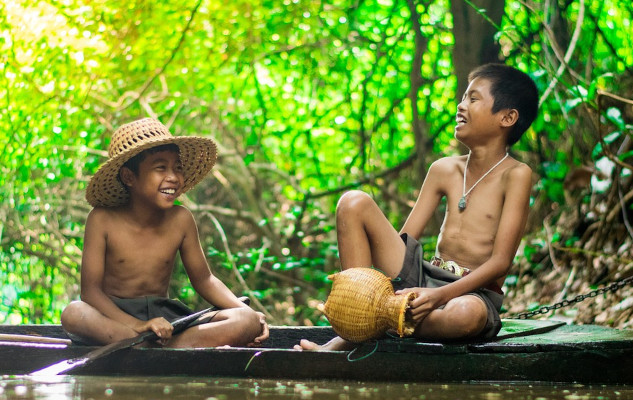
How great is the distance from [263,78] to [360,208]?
455 cm

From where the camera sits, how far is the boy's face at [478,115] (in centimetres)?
340

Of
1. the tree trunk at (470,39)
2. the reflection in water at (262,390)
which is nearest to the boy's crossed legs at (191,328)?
the reflection in water at (262,390)

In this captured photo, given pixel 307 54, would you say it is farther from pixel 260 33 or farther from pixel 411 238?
pixel 411 238

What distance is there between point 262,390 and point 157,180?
4.78 ft

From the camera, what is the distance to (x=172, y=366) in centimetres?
287

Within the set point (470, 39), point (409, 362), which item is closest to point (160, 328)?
point (409, 362)

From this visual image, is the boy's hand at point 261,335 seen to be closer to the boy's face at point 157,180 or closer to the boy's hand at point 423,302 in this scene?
the boy's face at point 157,180

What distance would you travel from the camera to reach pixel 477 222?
3.33m

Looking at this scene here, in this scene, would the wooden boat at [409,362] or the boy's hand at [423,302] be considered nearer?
the wooden boat at [409,362]

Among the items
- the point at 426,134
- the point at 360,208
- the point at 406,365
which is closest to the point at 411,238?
the point at 360,208

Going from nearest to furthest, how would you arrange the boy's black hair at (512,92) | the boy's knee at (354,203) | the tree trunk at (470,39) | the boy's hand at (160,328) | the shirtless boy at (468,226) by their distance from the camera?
1. the shirtless boy at (468,226)
2. the boy's knee at (354,203)
3. the boy's hand at (160,328)
4. the boy's black hair at (512,92)
5. the tree trunk at (470,39)

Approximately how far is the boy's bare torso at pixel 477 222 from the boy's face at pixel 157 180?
4.11 feet

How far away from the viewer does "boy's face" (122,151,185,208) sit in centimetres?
349

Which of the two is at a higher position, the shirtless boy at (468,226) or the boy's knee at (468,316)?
the shirtless boy at (468,226)
